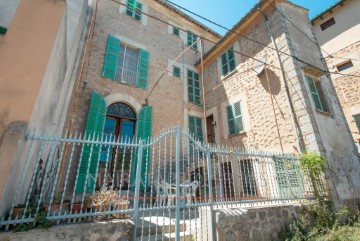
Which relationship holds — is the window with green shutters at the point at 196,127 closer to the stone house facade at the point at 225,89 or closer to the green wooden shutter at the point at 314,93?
the stone house facade at the point at 225,89

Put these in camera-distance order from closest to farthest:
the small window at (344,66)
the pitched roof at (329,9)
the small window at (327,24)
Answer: the small window at (344,66)
the pitched roof at (329,9)
the small window at (327,24)

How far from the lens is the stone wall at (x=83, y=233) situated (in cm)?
217

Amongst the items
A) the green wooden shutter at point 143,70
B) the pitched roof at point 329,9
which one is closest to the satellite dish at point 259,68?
the green wooden shutter at point 143,70

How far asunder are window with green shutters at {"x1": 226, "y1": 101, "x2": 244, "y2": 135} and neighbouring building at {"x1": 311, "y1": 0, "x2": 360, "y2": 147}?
21.4 ft

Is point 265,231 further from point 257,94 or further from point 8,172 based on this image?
point 257,94

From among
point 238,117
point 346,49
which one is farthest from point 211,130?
point 346,49

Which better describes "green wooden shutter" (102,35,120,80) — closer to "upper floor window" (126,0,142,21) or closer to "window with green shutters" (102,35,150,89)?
"window with green shutters" (102,35,150,89)

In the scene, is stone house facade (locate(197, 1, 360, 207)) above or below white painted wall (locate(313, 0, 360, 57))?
below

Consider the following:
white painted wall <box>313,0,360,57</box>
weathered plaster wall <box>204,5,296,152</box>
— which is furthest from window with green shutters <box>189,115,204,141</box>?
white painted wall <box>313,0,360,57</box>

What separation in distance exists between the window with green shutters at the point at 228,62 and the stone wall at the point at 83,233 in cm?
868

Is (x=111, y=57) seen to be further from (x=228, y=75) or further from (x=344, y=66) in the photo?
(x=344, y=66)

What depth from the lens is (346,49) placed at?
11.9 m

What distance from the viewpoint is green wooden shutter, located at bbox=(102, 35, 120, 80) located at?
830 centimetres

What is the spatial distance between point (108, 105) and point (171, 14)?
7.31 m
